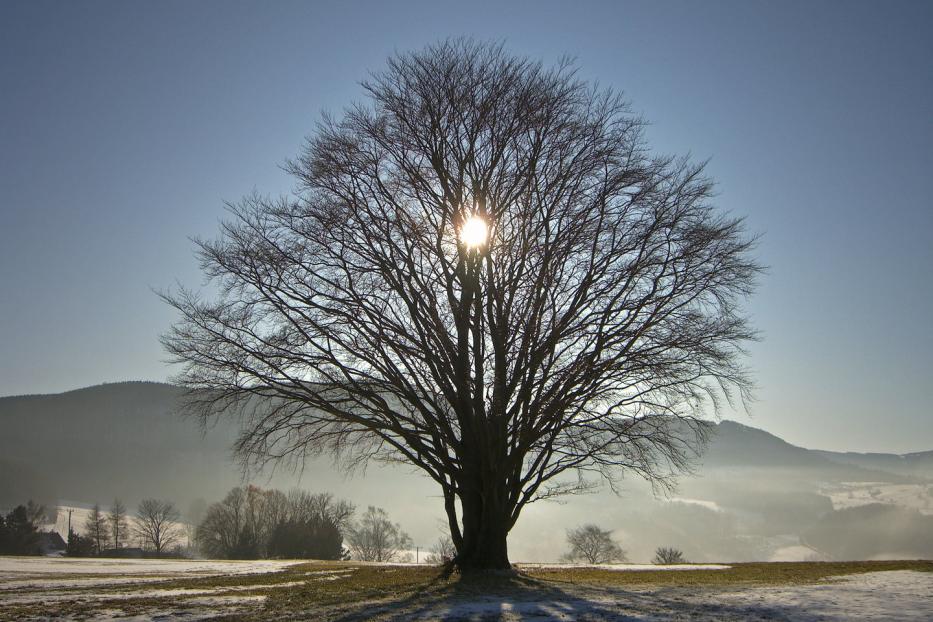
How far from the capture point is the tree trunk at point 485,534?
50.9ft

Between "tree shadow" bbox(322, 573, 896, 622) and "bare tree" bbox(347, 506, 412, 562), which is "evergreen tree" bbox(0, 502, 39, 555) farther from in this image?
"tree shadow" bbox(322, 573, 896, 622)

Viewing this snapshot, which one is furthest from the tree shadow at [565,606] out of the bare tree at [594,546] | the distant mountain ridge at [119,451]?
the distant mountain ridge at [119,451]

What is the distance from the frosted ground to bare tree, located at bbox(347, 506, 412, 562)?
81063mm

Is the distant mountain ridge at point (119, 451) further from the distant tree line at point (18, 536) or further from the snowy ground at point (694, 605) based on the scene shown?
the snowy ground at point (694, 605)

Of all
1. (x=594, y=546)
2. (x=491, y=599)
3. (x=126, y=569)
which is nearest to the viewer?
(x=491, y=599)

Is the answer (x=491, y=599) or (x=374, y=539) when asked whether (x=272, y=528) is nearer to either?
(x=374, y=539)

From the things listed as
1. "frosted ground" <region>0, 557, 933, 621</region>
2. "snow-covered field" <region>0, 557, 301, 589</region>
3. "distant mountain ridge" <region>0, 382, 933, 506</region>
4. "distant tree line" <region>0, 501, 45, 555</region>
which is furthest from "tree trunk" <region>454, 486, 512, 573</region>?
"distant mountain ridge" <region>0, 382, 933, 506</region>

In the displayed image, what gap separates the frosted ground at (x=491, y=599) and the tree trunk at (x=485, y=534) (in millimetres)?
1299

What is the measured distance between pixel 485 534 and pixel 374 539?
278ft

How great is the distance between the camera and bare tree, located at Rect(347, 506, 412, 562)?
92.5 m

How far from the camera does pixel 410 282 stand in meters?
15.3

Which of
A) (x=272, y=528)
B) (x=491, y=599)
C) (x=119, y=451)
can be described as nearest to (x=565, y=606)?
(x=491, y=599)

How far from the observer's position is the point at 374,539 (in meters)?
94.3

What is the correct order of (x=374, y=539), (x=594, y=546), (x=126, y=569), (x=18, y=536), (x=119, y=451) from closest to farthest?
(x=126, y=569) < (x=18, y=536) < (x=594, y=546) < (x=374, y=539) < (x=119, y=451)
